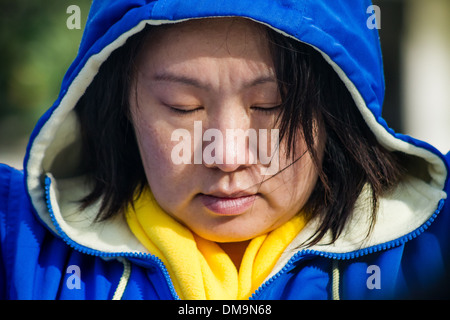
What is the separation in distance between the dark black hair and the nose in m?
0.07

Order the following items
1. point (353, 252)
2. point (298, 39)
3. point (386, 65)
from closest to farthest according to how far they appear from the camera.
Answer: point (298, 39), point (353, 252), point (386, 65)

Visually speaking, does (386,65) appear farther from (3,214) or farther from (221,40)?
(3,214)

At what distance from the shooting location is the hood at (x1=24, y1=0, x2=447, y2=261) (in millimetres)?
1003

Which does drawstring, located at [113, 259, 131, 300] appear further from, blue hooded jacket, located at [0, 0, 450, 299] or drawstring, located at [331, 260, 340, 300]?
drawstring, located at [331, 260, 340, 300]

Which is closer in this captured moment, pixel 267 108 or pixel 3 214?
pixel 267 108

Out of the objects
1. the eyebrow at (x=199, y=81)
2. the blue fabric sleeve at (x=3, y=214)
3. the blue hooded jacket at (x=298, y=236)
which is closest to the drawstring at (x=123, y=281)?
the blue hooded jacket at (x=298, y=236)

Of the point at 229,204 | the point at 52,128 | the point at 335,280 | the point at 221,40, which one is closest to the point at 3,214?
the point at 52,128

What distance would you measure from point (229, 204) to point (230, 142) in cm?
13

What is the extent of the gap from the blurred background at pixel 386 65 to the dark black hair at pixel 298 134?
2.28 metres

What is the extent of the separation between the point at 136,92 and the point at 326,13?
0.40 m

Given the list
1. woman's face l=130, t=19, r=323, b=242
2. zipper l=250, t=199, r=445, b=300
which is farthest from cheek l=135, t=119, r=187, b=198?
zipper l=250, t=199, r=445, b=300

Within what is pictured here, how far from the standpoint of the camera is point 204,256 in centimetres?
117

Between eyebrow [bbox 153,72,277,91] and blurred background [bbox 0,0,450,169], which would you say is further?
blurred background [bbox 0,0,450,169]
